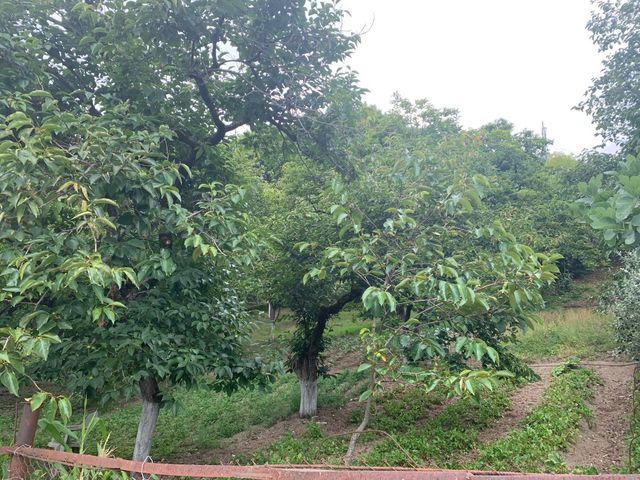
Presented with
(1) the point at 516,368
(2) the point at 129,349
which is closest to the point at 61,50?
(2) the point at 129,349

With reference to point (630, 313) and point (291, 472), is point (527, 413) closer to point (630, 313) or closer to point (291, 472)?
point (630, 313)

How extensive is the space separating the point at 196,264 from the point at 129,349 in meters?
1.03

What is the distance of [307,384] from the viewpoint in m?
6.98

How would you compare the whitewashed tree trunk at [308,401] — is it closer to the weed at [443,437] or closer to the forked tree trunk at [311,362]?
the forked tree trunk at [311,362]

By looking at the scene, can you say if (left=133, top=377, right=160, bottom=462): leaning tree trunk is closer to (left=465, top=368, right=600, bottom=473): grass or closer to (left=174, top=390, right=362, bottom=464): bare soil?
(left=174, top=390, right=362, bottom=464): bare soil

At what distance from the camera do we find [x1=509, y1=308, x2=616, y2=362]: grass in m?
9.81

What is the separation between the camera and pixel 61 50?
4.42 meters

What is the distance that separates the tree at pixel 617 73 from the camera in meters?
8.66

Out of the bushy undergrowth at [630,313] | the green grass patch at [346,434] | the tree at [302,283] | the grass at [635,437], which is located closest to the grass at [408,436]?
the green grass patch at [346,434]

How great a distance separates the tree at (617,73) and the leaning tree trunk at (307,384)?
674 centimetres

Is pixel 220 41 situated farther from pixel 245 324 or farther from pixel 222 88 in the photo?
pixel 245 324

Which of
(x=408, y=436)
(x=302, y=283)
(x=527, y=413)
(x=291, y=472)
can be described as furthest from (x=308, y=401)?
(x=291, y=472)

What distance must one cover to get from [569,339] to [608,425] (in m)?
4.92

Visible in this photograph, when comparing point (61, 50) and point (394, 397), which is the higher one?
point (61, 50)
